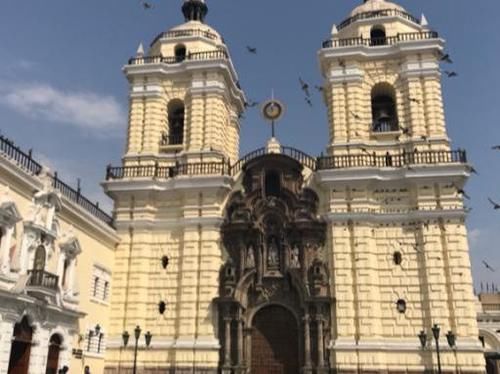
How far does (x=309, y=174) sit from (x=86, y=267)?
11.7 metres

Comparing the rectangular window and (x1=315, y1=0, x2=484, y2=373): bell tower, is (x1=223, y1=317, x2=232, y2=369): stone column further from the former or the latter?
the rectangular window

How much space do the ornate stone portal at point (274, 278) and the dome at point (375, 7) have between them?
1023 centimetres

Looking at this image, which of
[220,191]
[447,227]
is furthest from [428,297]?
[220,191]

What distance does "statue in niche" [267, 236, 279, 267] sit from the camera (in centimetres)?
2728

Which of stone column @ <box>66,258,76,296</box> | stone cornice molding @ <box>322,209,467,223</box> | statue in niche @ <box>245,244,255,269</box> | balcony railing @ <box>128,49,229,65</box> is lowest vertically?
stone column @ <box>66,258,76,296</box>

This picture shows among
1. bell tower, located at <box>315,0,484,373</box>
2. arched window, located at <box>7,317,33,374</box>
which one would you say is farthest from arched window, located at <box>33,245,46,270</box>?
bell tower, located at <box>315,0,484,373</box>

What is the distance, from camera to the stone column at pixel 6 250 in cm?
1920

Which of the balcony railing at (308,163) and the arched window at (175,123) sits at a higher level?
the arched window at (175,123)

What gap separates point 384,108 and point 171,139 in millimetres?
11907

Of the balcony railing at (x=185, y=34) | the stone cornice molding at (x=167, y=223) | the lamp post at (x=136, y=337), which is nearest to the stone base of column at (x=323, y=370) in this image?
the lamp post at (x=136, y=337)

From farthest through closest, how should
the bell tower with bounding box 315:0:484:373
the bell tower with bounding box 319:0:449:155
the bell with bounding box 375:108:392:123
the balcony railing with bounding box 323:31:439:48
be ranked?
the bell with bounding box 375:108:392:123 → the balcony railing with bounding box 323:31:439:48 → the bell tower with bounding box 319:0:449:155 → the bell tower with bounding box 315:0:484:373

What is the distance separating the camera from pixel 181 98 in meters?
31.5

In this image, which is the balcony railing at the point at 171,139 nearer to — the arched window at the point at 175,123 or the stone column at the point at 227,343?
the arched window at the point at 175,123

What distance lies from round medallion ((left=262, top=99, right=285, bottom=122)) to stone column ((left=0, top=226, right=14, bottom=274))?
15688mm
